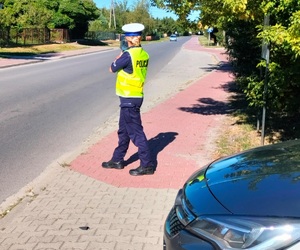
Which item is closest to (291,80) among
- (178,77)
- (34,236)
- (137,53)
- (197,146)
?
(197,146)

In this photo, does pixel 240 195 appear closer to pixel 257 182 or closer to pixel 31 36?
pixel 257 182

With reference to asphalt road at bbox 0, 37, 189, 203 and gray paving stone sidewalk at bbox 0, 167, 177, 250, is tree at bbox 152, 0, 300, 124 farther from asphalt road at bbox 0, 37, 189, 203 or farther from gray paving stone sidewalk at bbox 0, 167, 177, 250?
asphalt road at bbox 0, 37, 189, 203

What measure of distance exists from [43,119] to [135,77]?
15.7ft

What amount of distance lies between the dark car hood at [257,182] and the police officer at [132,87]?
2.37 meters

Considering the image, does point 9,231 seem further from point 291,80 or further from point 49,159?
point 291,80

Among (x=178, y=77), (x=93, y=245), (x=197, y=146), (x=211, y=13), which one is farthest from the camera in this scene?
(x=178, y=77)

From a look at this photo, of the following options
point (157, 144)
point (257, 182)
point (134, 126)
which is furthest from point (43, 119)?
point (257, 182)

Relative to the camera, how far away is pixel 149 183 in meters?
5.54

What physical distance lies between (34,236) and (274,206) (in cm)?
250

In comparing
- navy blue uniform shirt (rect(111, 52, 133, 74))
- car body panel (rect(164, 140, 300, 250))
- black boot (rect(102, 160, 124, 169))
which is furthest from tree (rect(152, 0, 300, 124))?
black boot (rect(102, 160, 124, 169))

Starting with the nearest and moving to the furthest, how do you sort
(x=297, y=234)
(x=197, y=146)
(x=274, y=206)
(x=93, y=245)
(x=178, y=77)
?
(x=297, y=234) → (x=274, y=206) → (x=93, y=245) → (x=197, y=146) → (x=178, y=77)

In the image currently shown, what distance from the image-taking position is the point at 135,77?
18.3ft

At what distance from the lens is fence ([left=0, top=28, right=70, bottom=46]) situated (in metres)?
42.6

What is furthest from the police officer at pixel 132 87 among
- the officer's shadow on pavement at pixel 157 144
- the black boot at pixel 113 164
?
the officer's shadow on pavement at pixel 157 144
